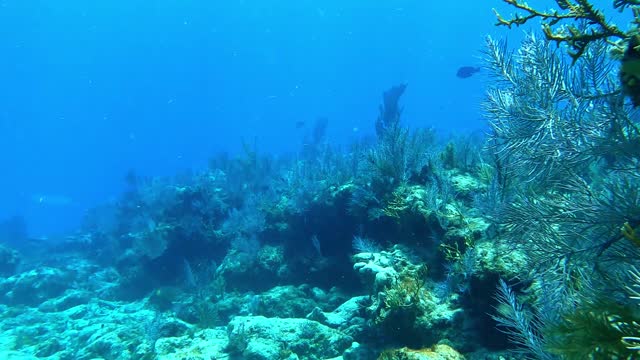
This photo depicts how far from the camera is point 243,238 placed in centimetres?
1151

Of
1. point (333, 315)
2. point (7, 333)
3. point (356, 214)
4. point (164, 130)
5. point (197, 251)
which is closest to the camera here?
point (333, 315)

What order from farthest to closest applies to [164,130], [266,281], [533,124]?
[164,130] < [266,281] < [533,124]

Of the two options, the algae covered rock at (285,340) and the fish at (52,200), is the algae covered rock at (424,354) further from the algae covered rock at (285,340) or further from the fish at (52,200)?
the fish at (52,200)

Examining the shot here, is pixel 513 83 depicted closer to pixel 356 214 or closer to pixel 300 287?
pixel 356 214

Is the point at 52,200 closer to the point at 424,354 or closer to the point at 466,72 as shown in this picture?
the point at 466,72

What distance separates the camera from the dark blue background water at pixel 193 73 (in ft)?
282

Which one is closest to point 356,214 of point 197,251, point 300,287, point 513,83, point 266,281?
point 300,287

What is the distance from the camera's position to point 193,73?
106 m

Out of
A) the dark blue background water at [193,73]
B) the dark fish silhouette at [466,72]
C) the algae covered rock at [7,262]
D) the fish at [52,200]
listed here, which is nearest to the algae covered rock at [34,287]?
the algae covered rock at [7,262]

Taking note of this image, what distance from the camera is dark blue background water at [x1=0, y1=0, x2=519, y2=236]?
282 feet

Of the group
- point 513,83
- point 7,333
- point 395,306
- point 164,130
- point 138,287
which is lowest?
point 395,306

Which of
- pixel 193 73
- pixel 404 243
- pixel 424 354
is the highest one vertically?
pixel 193 73

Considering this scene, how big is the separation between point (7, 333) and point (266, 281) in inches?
305

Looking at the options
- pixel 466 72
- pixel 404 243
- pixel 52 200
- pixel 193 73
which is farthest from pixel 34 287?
pixel 193 73
